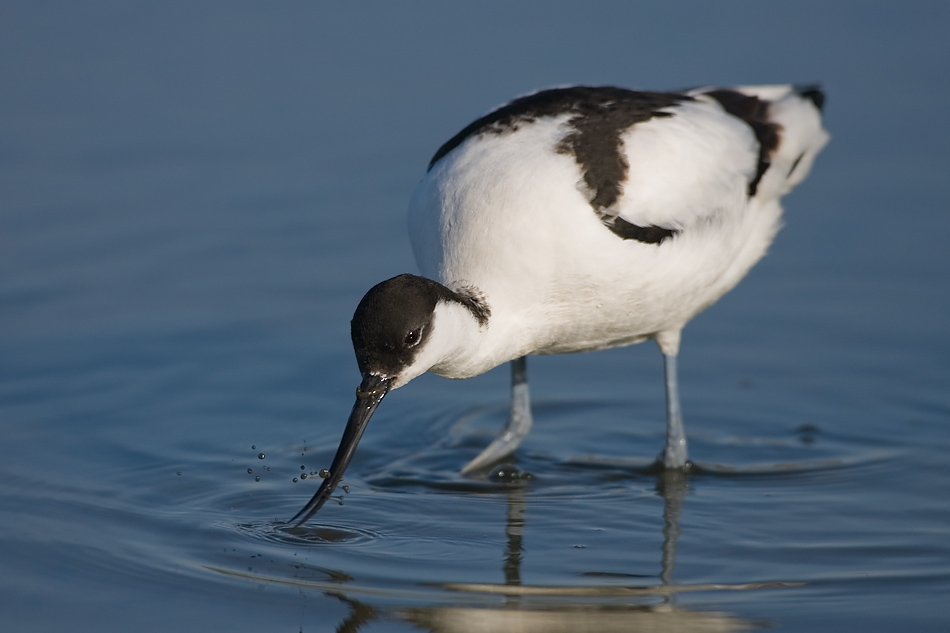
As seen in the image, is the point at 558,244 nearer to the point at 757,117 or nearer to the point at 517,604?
the point at 517,604

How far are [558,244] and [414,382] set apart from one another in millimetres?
2062

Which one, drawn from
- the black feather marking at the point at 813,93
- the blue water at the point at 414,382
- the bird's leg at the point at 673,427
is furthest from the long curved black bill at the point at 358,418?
the black feather marking at the point at 813,93

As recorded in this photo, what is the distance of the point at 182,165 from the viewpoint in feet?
30.2

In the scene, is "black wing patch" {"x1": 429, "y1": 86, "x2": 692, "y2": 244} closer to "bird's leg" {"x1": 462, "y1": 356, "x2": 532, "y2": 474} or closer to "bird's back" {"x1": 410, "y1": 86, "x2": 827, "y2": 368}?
"bird's back" {"x1": 410, "y1": 86, "x2": 827, "y2": 368}

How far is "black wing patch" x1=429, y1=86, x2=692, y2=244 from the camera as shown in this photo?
578cm

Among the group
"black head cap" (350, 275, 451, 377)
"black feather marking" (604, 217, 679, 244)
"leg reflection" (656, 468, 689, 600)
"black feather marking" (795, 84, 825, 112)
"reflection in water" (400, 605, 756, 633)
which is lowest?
"reflection in water" (400, 605, 756, 633)

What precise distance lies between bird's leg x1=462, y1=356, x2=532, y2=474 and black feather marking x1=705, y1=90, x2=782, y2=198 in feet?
5.34

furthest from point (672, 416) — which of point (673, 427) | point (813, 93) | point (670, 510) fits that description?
point (813, 93)

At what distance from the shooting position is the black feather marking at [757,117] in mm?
7039

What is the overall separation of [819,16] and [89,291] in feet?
21.8

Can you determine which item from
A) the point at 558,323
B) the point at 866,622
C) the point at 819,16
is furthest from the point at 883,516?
the point at 819,16

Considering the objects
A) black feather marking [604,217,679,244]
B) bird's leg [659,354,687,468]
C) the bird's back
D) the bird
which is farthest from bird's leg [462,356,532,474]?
black feather marking [604,217,679,244]

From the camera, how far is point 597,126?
603cm

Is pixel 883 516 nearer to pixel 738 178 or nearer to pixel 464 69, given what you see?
pixel 738 178
